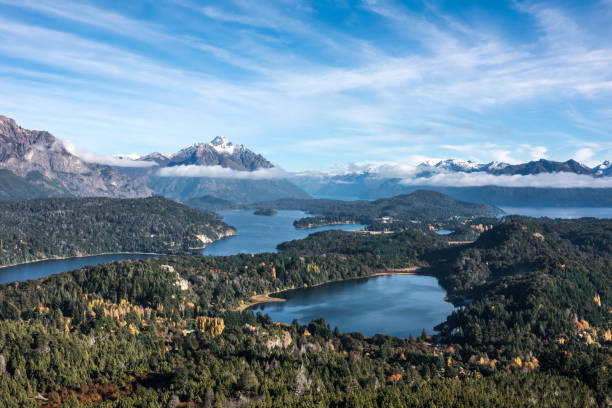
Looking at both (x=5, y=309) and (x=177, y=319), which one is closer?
(x=5, y=309)

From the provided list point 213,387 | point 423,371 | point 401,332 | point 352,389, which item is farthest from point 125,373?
point 401,332

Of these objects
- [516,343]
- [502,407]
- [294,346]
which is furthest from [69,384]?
[516,343]

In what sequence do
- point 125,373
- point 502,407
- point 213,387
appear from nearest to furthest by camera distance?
point 502,407 → point 213,387 → point 125,373

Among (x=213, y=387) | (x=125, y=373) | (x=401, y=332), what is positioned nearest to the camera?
(x=213, y=387)

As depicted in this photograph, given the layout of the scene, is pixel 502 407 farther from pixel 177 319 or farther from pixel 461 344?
pixel 177 319

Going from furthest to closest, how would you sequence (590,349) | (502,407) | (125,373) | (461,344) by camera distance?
(461,344) < (590,349) < (125,373) < (502,407)

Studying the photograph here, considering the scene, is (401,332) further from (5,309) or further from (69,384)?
(5,309)

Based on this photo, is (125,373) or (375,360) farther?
(375,360)

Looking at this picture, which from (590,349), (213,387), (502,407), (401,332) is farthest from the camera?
(401,332)

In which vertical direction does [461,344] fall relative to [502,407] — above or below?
below
